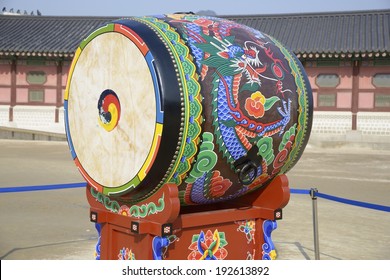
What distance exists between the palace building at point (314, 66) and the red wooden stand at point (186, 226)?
14.0m

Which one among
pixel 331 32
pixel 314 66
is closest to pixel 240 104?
pixel 314 66

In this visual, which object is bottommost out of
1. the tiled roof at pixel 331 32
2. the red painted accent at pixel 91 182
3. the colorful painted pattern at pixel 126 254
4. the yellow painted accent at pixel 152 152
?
the colorful painted pattern at pixel 126 254

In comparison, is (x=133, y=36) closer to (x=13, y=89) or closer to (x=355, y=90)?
(x=355, y=90)

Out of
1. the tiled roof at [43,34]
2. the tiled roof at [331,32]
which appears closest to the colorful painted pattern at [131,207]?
the tiled roof at [331,32]

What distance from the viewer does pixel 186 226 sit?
3.65 m

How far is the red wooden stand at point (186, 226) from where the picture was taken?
11.2 ft

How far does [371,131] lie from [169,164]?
15.7 meters

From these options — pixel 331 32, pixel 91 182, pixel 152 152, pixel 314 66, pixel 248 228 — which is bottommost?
pixel 248 228

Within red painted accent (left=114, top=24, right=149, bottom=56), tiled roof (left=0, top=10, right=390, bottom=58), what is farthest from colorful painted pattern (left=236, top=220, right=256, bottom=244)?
tiled roof (left=0, top=10, right=390, bottom=58)

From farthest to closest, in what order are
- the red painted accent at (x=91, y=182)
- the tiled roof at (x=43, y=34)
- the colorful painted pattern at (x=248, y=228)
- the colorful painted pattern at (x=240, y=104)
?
the tiled roof at (x=43, y=34) → the colorful painted pattern at (x=248, y=228) → the red painted accent at (x=91, y=182) → the colorful painted pattern at (x=240, y=104)

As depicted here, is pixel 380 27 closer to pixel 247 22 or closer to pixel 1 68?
pixel 247 22

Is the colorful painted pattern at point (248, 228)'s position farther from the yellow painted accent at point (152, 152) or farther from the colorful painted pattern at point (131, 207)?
the yellow painted accent at point (152, 152)

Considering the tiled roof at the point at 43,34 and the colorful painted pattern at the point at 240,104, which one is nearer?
the colorful painted pattern at the point at 240,104

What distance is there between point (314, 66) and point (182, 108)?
616 inches
